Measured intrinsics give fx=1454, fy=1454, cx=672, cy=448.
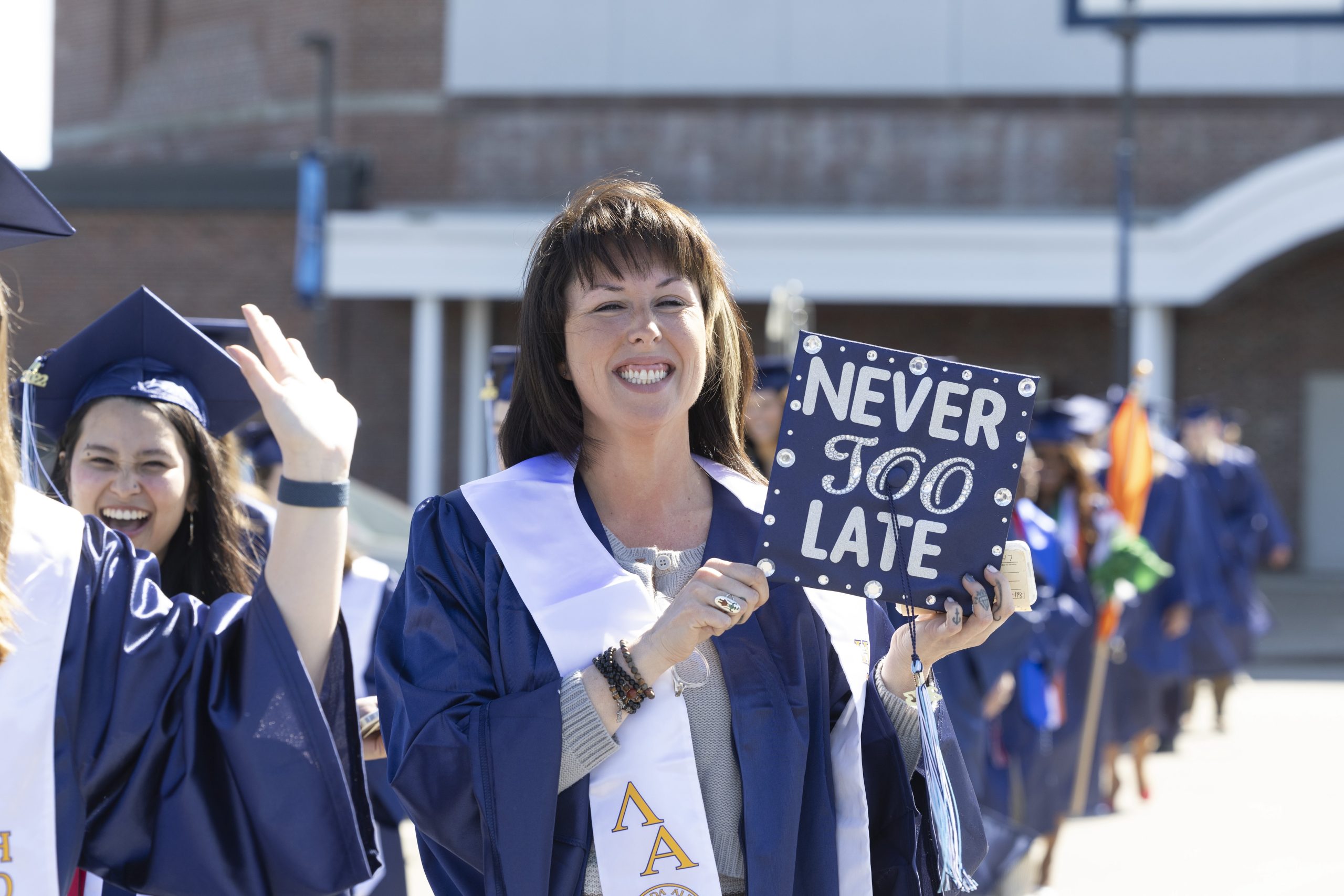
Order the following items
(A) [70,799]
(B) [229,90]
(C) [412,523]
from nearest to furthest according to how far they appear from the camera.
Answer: (A) [70,799], (C) [412,523], (B) [229,90]

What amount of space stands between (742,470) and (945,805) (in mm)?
663

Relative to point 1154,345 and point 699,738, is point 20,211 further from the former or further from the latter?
point 1154,345

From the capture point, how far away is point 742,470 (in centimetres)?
255

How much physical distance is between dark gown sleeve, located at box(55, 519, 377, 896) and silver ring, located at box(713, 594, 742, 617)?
58 cm

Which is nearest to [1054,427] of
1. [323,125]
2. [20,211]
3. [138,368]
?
[138,368]

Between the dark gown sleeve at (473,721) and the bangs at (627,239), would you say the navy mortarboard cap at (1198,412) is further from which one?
the dark gown sleeve at (473,721)

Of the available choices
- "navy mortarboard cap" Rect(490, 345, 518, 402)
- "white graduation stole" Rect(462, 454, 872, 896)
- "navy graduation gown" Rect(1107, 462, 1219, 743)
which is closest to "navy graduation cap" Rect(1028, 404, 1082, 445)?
"navy graduation gown" Rect(1107, 462, 1219, 743)

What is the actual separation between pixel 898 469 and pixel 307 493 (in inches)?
35.0

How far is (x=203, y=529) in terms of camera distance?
2924 mm

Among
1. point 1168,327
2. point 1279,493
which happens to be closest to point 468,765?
point 1168,327

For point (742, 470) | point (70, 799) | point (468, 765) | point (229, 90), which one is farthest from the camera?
point (229, 90)

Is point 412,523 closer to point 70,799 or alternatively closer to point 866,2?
point 70,799

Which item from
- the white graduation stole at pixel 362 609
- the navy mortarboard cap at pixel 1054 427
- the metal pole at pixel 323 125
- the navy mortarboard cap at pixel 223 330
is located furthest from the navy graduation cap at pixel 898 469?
the metal pole at pixel 323 125

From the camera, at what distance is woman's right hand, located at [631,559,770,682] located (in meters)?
2.07
